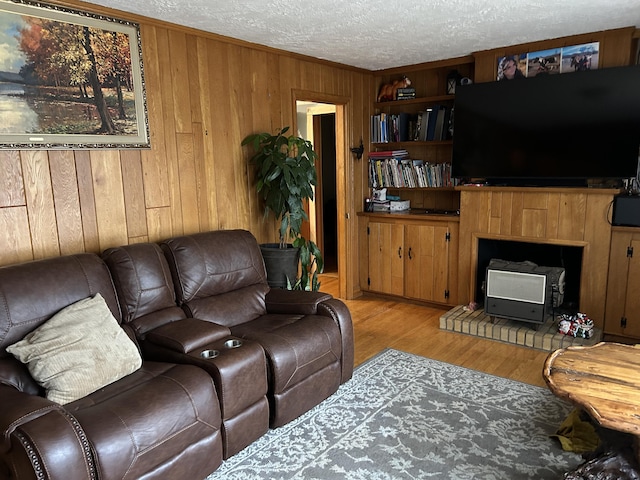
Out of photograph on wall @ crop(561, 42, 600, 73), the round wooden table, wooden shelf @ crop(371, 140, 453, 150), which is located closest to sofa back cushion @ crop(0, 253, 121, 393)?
the round wooden table

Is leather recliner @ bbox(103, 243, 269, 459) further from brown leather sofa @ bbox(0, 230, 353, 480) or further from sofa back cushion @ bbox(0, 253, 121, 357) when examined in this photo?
sofa back cushion @ bbox(0, 253, 121, 357)

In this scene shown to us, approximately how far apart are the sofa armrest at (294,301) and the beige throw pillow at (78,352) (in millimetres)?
1033

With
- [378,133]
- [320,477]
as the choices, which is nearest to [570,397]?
[320,477]

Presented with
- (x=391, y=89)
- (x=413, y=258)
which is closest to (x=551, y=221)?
(x=413, y=258)

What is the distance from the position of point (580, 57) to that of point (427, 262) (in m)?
2.12

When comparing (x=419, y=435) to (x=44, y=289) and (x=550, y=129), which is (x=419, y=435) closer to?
(x=44, y=289)

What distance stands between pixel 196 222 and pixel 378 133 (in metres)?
2.38

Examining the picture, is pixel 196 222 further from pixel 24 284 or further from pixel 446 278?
pixel 446 278

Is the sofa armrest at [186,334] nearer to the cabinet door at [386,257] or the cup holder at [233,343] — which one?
the cup holder at [233,343]

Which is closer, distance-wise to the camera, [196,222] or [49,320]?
[49,320]

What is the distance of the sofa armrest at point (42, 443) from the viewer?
62.1 inches

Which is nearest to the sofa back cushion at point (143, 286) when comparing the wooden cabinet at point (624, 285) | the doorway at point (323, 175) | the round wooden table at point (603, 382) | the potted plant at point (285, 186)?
the potted plant at point (285, 186)

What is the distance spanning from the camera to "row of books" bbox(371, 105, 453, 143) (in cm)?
454

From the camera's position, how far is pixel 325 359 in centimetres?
278
